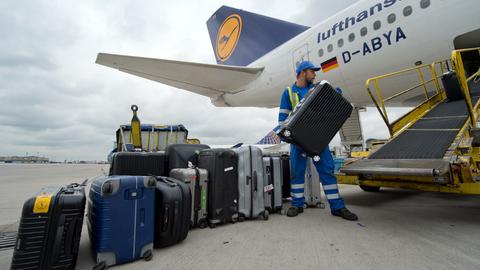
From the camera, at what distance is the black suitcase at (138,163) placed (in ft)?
8.06

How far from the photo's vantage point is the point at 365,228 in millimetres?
2070

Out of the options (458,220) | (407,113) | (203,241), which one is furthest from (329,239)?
(407,113)

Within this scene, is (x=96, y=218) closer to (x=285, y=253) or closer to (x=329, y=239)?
(x=285, y=253)

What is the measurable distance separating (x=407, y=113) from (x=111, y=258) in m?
4.30

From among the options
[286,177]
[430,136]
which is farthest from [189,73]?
[430,136]

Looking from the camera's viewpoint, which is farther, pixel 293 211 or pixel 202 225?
A: pixel 293 211

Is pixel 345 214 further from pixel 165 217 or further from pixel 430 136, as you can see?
pixel 165 217

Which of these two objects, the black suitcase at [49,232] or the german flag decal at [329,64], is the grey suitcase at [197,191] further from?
the german flag decal at [329,64]

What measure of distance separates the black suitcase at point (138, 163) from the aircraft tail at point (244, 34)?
351 inches

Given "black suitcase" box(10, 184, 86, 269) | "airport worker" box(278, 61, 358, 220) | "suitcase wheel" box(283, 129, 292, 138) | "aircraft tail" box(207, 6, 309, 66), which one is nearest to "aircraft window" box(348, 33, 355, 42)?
"airport worker" box(278, 61, 358, 220)

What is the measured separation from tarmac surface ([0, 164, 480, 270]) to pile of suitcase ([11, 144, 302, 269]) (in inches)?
5.2

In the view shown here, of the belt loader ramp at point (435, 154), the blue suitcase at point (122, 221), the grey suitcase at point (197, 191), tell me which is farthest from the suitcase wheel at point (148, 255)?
the belt loader ramp at point (435, 154)

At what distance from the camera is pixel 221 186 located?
2.34m

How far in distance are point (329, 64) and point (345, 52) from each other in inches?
18.6
